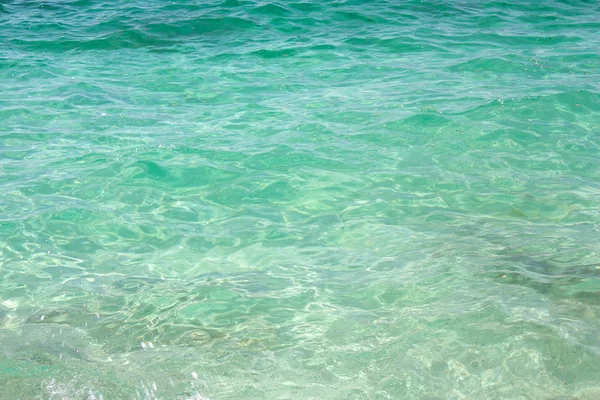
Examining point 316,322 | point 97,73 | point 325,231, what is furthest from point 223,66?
point 316,322

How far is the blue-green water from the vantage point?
418 cm

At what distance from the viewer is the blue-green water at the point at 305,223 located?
4184 millimetres

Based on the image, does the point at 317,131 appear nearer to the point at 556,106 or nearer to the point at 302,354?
the point at 556,106

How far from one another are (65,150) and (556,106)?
21.0ft

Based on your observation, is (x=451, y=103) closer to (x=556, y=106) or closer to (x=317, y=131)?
(x=556, y=106)

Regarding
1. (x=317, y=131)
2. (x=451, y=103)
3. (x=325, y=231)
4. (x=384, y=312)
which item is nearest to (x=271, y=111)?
(x=317, y=131)

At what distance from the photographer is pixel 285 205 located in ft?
21.4

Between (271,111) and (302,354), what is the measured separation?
525 centimetres

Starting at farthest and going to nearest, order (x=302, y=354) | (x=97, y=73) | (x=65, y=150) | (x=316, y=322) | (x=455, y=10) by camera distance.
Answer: (x=455, y=10), (x=97, y=73), (x=65, y=150), (x=316, y=322), (x=302, y=354)

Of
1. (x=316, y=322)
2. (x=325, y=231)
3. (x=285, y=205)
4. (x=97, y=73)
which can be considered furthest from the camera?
(x=97, y=73)

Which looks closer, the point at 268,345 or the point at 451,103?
the point at 268,345

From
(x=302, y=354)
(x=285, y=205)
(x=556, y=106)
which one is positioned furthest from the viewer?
(x=556, y=106)

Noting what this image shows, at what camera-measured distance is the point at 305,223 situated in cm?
615

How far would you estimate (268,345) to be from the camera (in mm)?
4457
